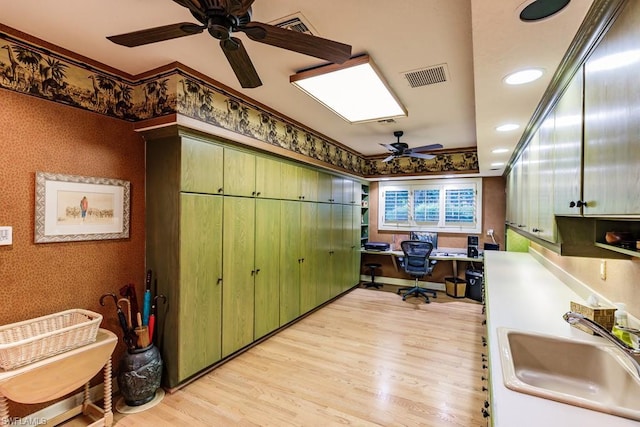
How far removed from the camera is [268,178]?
135 inches

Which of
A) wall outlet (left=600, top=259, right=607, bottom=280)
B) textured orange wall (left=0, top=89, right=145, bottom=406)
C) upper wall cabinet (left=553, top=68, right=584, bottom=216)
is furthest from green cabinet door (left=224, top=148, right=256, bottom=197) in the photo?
wall outlet (left=600, top=259, right=607, bottom=280)

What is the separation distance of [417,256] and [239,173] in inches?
134

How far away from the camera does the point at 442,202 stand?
19.3 feet

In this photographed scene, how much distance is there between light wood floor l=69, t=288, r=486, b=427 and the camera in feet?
7.30

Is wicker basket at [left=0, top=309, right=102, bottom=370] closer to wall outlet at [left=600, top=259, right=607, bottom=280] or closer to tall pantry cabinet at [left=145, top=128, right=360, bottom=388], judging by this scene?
tall pantry cabinet at [left=145, top=128, right=360, bottom=388]

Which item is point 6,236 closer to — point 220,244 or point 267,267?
point 220,244

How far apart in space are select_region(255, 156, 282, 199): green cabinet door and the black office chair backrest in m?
2.60

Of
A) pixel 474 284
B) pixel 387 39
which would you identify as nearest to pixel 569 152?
pixel 387 39

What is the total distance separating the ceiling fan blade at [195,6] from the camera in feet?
4.23

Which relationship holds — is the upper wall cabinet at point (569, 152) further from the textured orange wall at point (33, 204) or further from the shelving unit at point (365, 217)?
the shelving unit at point (365, 217)

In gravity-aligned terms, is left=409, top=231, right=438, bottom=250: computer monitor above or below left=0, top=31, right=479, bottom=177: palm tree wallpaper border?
below

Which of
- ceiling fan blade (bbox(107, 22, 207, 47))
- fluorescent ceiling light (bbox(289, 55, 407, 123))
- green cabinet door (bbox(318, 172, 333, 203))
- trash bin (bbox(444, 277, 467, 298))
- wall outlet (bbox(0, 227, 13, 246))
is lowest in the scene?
trash bin (bbox(444, 277, 467, 298))

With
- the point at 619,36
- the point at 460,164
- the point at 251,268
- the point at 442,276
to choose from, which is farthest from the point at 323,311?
the point at 619,36

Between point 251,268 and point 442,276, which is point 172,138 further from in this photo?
point 442,276
